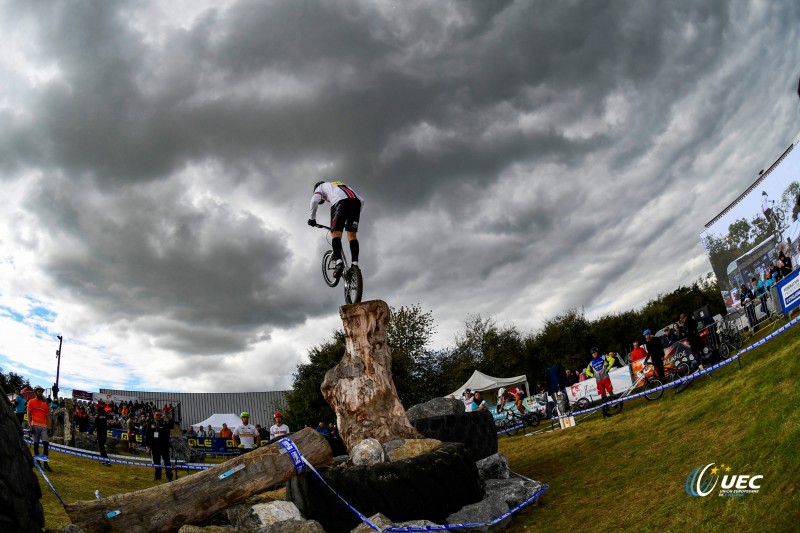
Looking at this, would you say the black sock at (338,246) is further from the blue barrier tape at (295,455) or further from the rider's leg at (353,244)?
the blue barrier tape at (295,455)

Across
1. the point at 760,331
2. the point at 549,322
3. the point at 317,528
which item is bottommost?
the point at 317,528

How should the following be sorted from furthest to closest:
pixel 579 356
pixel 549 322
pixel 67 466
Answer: pixel 549 322
pixel 579 356
pixel 67 466

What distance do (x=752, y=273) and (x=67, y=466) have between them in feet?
87.4

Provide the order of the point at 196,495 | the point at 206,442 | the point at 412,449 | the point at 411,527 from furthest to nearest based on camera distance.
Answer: the point at 206,442, the point at 412,449, the point at 196,495, the point at 411,527

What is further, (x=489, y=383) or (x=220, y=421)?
(x=220, y=421)

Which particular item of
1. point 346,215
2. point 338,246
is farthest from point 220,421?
point 346,215

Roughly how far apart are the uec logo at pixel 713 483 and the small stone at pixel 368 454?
368 centimetres

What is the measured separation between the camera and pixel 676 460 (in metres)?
7.06

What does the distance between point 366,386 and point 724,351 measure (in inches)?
431

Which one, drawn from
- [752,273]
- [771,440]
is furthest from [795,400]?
[752,273]

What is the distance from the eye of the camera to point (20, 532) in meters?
3.61

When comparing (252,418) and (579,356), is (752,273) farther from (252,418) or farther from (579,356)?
(252,418)

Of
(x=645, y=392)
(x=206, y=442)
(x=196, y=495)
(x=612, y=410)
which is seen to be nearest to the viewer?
(x=196, y=495)

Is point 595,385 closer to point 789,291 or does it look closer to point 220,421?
point 789,291
